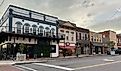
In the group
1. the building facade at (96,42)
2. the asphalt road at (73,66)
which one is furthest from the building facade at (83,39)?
the asphalt road at (73,66)

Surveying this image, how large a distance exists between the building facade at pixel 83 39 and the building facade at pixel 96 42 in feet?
8.28

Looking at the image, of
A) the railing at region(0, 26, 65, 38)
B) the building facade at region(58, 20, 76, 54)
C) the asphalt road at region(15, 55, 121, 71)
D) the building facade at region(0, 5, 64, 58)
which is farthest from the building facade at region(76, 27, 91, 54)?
the asphalt road at region(15, 55, 121, 71)

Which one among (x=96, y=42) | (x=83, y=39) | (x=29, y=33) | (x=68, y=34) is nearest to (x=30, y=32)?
(x=29, y=33)

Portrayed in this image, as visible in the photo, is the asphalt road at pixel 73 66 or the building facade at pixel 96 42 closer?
the asphalt road at pixel 73 66

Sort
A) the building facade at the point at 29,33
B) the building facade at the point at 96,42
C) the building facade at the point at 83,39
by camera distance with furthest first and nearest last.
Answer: the building facade at the point at 96,42
the building facade at the point at 83,39
the building facade at the point at 29,33

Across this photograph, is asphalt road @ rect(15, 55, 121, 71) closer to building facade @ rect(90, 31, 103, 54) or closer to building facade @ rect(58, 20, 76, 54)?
building facade @ rect(58, 20, 76, 54)

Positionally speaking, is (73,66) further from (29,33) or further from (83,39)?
(83,39)

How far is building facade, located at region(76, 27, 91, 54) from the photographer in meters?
51.7

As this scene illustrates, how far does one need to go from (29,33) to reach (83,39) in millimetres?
20436

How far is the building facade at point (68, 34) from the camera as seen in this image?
4542cm

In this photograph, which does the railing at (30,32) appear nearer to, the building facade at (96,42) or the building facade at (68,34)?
the building facade at (68,34)

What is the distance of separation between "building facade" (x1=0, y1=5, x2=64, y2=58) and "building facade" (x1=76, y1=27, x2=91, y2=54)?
9.86 metres

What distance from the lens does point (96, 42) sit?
6028 cm

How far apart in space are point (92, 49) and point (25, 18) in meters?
Answer: 27.5
